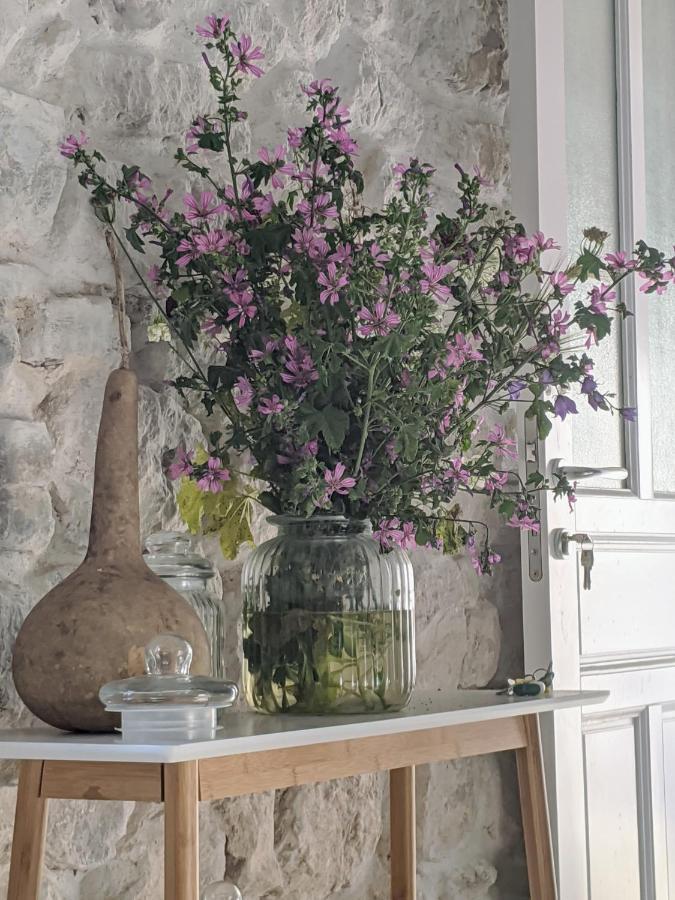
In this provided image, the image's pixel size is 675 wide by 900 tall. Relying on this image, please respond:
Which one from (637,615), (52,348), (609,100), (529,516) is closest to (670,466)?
(637,615)

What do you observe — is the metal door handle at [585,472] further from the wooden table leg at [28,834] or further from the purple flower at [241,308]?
the wooden table leg at [28,834]

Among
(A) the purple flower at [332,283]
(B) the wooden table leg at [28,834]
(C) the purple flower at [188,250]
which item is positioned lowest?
(B) the wooden table leg at [28,834]

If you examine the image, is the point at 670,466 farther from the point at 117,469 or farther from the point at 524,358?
the point at 117,469

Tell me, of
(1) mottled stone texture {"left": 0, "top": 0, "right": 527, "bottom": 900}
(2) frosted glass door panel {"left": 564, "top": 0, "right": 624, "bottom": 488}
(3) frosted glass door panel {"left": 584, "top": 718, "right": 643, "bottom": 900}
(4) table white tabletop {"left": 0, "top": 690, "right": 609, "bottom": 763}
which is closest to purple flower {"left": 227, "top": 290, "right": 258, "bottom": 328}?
(1) mottled stone texture {"left": 0, "top": 0, "right": 527, "bottom": 900}

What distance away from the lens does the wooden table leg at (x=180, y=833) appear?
1101mm

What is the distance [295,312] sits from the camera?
1500 mm

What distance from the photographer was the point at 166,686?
1.14m

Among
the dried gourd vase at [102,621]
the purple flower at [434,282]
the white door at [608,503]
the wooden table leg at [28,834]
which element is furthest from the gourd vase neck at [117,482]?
the white door at [608,503]

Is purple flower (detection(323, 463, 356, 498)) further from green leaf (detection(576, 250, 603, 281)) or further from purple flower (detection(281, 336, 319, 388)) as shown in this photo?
green leaf (detection(576, 250, 603, 281))

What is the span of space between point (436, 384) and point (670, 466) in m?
1.19

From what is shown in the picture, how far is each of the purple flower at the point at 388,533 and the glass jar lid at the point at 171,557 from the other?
0.22 m

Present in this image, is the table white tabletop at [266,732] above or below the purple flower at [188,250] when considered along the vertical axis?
below

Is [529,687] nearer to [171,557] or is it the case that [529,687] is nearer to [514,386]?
[514,386]

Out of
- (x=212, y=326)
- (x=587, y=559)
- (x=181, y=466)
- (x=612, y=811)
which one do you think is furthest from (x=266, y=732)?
(x=612, y=811)
